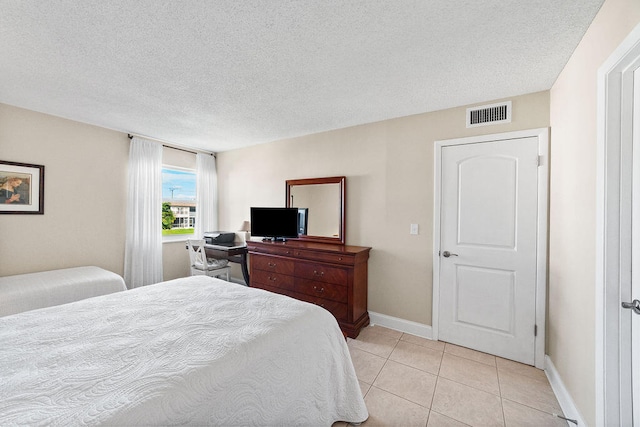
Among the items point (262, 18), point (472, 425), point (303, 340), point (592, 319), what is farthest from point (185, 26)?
point (472, 425)

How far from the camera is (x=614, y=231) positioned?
1.27 meters

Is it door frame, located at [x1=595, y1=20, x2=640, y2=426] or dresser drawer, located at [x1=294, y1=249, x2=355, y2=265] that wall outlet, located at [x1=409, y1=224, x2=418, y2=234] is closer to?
dresser drawer, located at [x1=294, y1=249, x2=355, y2=265]

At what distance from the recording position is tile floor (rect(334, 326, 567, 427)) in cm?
168

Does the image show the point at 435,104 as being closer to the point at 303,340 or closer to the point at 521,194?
the point at 521,194

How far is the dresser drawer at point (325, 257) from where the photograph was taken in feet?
9.09

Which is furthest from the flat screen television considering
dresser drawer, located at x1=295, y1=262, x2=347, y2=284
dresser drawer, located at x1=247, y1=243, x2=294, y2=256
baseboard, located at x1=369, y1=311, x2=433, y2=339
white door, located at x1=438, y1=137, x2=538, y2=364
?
white door, located at x1=438, y1=137, x2=538, y2=364

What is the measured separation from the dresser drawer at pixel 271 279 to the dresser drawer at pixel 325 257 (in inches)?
14.0

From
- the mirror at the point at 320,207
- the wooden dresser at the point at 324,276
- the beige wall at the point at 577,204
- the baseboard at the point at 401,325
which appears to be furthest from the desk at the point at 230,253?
the beige wall at the point at 577,204

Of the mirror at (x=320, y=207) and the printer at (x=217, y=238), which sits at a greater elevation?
the mirror at (x=320, y=207)

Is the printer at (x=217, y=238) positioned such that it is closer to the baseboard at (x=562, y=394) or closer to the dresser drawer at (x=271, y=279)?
the dresser drawer at (x=271, y=279)

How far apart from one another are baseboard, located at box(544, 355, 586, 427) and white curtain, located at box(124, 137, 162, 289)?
15.3 ft

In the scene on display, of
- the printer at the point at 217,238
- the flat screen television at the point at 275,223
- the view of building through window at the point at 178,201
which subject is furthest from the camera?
the view of building through window at the point at 178,201

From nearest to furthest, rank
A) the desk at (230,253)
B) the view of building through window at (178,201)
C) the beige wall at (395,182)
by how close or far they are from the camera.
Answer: the beige wall at (395,182) → the desk at (230,253) → the view of building through window at (178,201)

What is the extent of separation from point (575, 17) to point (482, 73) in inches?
23.9
